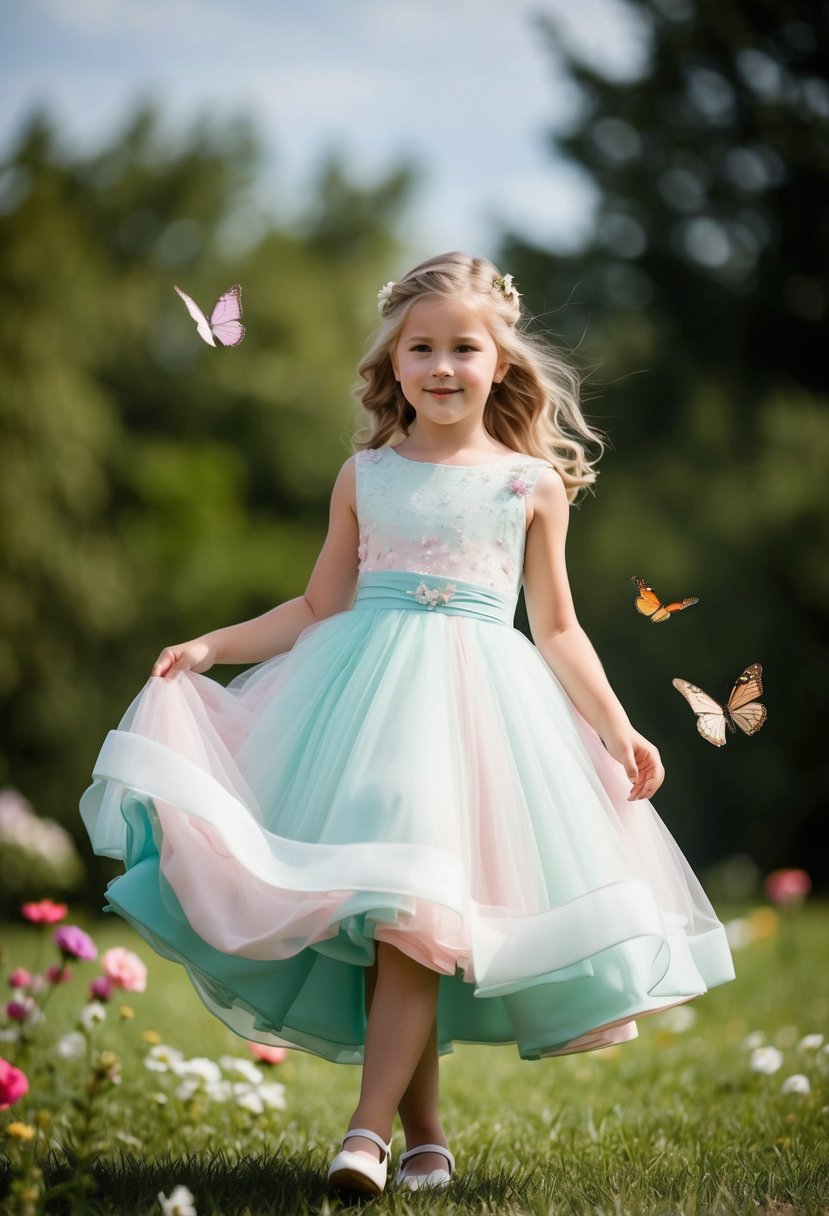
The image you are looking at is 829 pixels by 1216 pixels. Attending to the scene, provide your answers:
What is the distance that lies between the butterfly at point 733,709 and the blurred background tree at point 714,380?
9.38m

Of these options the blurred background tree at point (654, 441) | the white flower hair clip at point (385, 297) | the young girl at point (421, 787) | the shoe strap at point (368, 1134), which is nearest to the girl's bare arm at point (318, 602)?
the young girl at point (421, 787)

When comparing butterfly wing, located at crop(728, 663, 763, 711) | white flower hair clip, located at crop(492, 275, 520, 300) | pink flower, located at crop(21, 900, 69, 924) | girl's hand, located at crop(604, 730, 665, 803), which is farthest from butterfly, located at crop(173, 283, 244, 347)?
pink flower, located at crop(21, 900, 69, 924)

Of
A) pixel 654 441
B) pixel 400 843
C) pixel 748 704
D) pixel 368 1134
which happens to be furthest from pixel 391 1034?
pixel 654 441

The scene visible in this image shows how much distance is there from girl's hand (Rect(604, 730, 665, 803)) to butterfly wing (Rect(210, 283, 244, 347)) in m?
1.21

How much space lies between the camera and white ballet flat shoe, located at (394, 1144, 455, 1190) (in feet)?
9.30

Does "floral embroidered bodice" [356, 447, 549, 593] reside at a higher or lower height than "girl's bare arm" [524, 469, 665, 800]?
higher

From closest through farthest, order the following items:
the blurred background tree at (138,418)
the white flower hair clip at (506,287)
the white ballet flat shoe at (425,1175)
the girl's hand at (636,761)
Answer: the white ballet flat shoe at (425,1175) < the girl's hand at (636,761) < the white flower hair clip at (506,287) < the blurred background tree at (138,418)

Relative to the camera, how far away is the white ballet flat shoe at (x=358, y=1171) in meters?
2.54

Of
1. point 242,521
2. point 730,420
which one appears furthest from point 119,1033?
point 242,521

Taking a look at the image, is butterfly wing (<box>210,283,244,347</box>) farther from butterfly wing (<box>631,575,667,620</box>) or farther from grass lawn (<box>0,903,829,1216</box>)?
grass lawn (<box>0,903,829,1216</box>)

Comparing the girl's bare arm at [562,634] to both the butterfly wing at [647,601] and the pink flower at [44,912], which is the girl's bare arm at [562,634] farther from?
the pink flower at [44,912]

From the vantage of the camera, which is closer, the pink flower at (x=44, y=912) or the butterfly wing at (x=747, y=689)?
the butterfly wing at (x=747, y=689)

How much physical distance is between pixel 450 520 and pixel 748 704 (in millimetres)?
761

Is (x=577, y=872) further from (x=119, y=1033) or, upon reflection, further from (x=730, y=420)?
(x=730, y=420)
